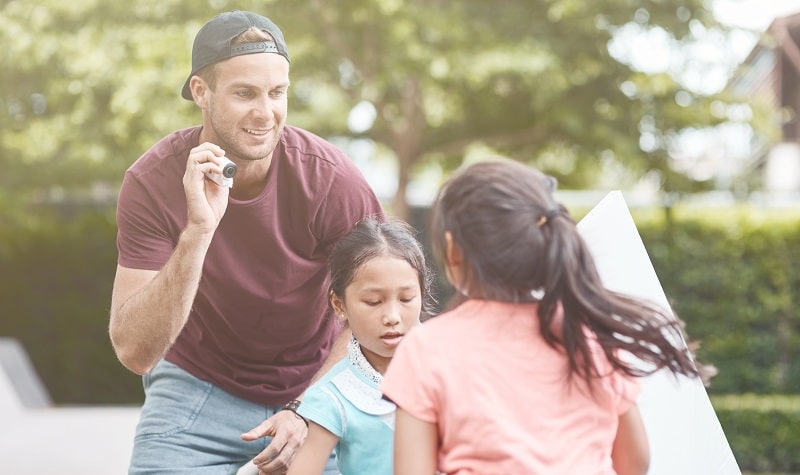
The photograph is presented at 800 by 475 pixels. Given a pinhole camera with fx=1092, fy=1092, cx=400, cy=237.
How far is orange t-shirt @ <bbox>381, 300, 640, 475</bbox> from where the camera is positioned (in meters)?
1.79

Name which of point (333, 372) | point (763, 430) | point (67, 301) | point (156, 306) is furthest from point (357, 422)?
point (67, 301)

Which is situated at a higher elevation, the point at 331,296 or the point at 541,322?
the point at 541,322

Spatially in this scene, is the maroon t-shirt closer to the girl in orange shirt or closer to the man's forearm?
the man's forearm

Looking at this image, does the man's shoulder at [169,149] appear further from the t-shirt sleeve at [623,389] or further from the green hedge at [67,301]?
the green hedge at [67,301]

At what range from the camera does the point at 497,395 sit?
1.80 meters

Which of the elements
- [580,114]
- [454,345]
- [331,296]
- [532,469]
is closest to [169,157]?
[331,296]

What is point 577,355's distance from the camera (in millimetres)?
1856

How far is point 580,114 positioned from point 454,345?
6808 millimetres

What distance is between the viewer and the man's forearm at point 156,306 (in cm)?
223

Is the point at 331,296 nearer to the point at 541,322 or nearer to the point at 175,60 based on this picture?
the point at 541,322

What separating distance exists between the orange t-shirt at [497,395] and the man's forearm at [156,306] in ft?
1.98

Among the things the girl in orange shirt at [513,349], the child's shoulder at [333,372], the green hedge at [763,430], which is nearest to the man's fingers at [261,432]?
the child's shoulder at [333,372]

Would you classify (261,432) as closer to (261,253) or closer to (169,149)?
(261,253)

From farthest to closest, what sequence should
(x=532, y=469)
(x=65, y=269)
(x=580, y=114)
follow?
1. (x=65, y=269)
2. (x=580, y=114)
3. (x=532, y=469)
